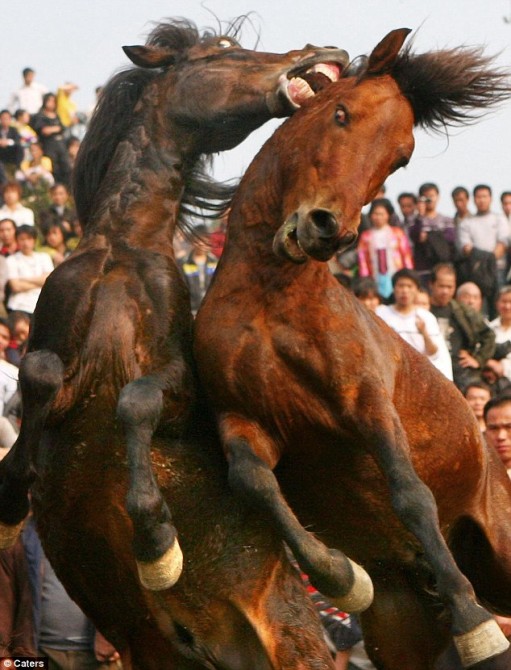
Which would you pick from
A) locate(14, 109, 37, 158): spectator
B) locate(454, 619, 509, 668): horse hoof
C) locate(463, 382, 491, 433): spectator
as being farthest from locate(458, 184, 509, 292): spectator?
locate(454, 619, 509, 668): horse hoof

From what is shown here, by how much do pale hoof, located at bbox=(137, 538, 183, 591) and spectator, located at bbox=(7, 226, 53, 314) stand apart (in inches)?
301

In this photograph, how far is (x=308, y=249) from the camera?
225 inches

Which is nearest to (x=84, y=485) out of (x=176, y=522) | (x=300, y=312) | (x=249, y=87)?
(x=176, y=522)

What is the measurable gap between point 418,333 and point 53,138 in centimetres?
1060

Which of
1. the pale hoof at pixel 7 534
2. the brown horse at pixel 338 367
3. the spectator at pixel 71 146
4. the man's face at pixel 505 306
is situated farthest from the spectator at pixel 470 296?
the spectator at pixel 71 146

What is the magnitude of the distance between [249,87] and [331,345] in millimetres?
1331

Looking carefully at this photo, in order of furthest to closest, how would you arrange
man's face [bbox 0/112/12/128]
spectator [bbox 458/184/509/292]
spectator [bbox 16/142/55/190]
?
man's face [bbox 0/112/12/128], spectator [bbox 16/142/55/190], spectator [bbox 458/184/509/292]

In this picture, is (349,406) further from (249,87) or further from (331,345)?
(249,87)

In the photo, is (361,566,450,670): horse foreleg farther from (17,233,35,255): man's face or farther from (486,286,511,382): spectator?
(17,233,35,255): man's face

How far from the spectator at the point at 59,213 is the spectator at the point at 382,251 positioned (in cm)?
320

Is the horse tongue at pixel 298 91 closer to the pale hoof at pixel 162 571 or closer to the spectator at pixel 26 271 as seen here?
the pale hoof at pixel 162 571

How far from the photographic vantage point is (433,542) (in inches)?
229

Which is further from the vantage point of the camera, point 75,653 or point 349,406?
point 75,653

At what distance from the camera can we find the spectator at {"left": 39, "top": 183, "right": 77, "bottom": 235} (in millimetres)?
15695
